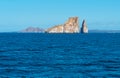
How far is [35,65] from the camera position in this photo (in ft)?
192

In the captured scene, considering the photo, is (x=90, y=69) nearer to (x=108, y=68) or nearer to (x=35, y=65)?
(x=108, y=68)

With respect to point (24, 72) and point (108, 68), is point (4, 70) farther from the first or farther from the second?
point (108, 68)

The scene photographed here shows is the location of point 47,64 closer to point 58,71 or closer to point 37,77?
point 58,71

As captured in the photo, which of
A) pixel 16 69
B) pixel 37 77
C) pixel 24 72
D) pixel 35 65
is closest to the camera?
pixel 37 77

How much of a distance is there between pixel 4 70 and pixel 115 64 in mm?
17346

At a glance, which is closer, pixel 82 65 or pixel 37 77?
pixel 37 77

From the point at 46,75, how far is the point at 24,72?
3.64 metres

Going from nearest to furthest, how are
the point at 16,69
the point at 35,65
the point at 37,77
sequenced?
1. the point at 37,77
2. the point at 16,69
3. the point at 35,65

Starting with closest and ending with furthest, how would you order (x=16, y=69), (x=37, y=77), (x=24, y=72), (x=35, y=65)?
(x=37, y=77) < (x=24, y=72) < (x=16, y=69) < (x=35, y=65)

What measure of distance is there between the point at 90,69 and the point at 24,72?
9.27 meters

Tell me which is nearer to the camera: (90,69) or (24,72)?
(24,72)

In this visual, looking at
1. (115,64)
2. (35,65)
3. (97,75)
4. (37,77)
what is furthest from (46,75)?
(115,64)

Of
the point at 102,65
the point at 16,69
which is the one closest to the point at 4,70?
the point at 16,69

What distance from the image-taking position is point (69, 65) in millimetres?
58875
